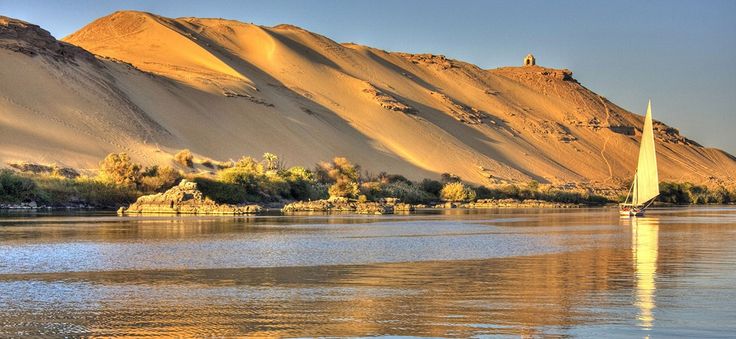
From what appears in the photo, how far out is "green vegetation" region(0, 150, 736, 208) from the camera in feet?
155

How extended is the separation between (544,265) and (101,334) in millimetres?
9780

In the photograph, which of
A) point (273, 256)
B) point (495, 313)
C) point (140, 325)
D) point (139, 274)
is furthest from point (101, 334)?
point (273, 256)

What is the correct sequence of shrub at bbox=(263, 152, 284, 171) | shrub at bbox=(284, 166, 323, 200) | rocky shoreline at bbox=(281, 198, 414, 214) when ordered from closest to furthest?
rocky shoreline at bbox=(281, 198, 414, 214) < shrub at bbox=(284, 166, 323, 200) < shrub at bbox=(263, 152, 284, 171)

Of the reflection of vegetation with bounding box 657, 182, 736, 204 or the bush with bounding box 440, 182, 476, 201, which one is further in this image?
the reflection of vegetation with bounding box 657, 182, 736, 204

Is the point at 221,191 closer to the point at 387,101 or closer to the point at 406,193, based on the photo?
the point at 406,193

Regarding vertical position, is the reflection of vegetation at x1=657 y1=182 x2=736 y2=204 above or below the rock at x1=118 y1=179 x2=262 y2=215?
above

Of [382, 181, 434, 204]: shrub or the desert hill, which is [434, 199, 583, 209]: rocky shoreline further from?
the desert hill

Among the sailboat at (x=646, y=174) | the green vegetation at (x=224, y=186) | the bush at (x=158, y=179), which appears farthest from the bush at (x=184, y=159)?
the sailboat at (x=646, y=174)

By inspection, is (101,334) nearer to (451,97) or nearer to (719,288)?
(719,288)

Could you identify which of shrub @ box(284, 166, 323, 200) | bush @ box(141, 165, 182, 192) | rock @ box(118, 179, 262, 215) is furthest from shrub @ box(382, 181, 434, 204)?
rock @ box(118, 179, 262, 215)

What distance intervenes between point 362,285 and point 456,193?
167 ft

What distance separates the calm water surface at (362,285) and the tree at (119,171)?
21.8 metres

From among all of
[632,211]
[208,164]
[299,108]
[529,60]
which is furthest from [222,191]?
[529,60]

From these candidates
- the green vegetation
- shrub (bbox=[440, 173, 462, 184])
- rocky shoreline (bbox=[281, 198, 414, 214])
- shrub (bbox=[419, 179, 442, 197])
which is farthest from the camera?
shrub (bbox=[440, 173, 462, 184])
